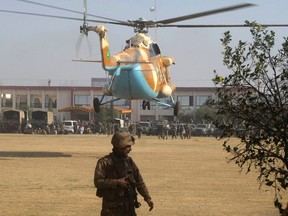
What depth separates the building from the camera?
344 feet

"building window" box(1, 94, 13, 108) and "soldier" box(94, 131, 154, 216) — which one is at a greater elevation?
"building window" box(1, 94, 13, 108)

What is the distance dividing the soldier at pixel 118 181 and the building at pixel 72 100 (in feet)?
303

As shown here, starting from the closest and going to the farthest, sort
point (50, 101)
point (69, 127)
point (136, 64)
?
1. point (136, 64)
2. point (69, 127)
3. point (50, 101)

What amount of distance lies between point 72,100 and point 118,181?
102 m

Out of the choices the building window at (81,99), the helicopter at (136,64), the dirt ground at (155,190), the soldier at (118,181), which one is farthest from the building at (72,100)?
the soldier at (118,181)

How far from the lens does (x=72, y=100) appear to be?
108875mm

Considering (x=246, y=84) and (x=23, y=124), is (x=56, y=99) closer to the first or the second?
(x=23, y=124)

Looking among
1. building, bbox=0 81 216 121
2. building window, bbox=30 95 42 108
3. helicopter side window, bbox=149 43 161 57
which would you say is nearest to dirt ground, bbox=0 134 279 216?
helicopter side window, bbox=149 43 161 57

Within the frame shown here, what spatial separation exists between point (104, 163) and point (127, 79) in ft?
73.6

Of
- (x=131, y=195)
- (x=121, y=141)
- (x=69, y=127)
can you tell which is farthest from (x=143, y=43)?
(x=69, y=127)

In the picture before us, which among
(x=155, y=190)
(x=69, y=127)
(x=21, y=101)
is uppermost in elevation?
(x=21, y=101)

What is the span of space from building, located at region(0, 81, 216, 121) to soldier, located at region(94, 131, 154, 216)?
9220cm

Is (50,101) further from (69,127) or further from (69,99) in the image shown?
(69,127)

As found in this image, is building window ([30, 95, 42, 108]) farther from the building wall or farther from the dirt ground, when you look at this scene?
the dirt ground
